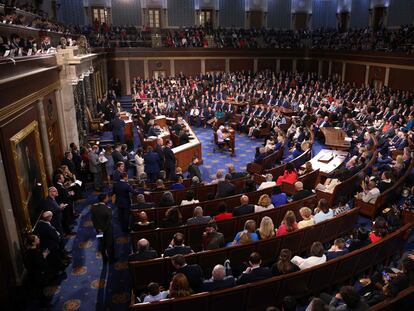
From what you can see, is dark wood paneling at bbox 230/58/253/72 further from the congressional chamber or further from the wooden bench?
the wooden bench

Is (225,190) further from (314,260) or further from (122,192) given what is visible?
(314,260)

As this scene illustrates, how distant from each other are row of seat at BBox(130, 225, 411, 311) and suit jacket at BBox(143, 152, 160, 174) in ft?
19.3

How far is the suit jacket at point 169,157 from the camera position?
10.4 m

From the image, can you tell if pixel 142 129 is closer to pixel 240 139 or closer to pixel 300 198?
pixel 240 139

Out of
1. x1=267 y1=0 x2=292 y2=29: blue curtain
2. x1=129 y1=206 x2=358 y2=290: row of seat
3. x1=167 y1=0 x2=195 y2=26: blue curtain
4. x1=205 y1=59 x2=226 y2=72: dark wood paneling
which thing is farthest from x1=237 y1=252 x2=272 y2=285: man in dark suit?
x1=267 y1=0 x2=292 y2=29: blue curtain

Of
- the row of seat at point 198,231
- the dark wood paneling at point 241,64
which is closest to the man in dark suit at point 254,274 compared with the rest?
the row of seat at point 198,231

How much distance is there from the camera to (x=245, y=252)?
5.69 m

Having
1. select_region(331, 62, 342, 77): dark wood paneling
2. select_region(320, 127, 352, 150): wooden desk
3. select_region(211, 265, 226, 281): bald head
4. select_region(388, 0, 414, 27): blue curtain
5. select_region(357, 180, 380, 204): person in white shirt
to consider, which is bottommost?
select_region(320, 127, 352, 150): wooden desk

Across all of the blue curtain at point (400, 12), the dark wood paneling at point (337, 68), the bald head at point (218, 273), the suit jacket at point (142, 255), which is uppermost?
the blue curtain at point (400, 12)

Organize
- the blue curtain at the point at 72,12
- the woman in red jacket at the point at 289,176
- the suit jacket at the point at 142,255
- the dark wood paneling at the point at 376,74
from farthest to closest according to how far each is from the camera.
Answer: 1. the blue curtain at the point at 72,12
2. the dark wood paneling at the point at 376,74
3. the woman in red jacket at the point at 289,176
4. the suit jacket at the point at 142,255

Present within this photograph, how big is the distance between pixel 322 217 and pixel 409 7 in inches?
873

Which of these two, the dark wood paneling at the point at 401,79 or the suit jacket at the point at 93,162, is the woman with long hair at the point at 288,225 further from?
the dark wood paneling at the point at 401,79

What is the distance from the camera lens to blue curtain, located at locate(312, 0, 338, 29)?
3134 centimetres

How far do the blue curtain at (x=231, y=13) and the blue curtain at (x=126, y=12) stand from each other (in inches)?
270
